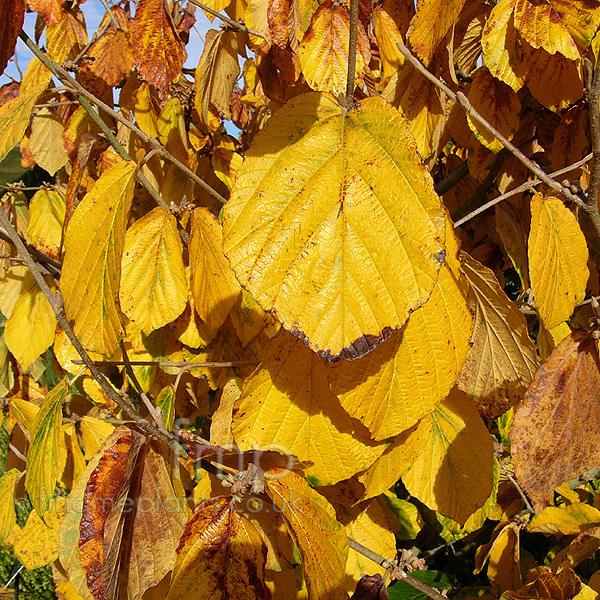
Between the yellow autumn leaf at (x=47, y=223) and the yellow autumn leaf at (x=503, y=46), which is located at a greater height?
the yellow autumn leaf at (x=503, y=46)

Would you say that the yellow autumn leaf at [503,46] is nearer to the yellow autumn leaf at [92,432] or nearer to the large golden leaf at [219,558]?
the large golden leaf at [219,558]

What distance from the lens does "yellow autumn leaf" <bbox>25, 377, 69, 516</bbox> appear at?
76 cm

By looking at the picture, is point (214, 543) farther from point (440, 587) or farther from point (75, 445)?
point (440, 587)

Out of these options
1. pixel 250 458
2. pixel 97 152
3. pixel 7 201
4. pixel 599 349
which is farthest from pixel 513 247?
pixel 7 201

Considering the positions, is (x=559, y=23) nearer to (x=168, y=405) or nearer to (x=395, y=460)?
(x=395, y=460)

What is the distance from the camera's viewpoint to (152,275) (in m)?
0.83

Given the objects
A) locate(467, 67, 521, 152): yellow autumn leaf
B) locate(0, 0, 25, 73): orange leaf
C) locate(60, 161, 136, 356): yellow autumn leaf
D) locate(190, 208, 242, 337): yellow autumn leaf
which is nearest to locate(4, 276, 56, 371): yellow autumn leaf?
locate(190, 208, 242, 337): yellow autumn leaf

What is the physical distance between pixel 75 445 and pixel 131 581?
659 mm

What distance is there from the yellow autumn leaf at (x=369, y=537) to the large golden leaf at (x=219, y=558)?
0.34 metres

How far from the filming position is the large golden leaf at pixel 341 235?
0.45 metres

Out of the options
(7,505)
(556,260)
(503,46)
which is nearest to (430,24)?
(503,46)

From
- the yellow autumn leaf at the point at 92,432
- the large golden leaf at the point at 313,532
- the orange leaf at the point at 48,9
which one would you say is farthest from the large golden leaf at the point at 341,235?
the orange leaf at the point at 48,9

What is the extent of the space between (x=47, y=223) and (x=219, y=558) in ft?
3.97

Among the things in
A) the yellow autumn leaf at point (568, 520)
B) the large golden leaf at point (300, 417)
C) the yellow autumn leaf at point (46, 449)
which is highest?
the large golden leaf at point (300, 417)
